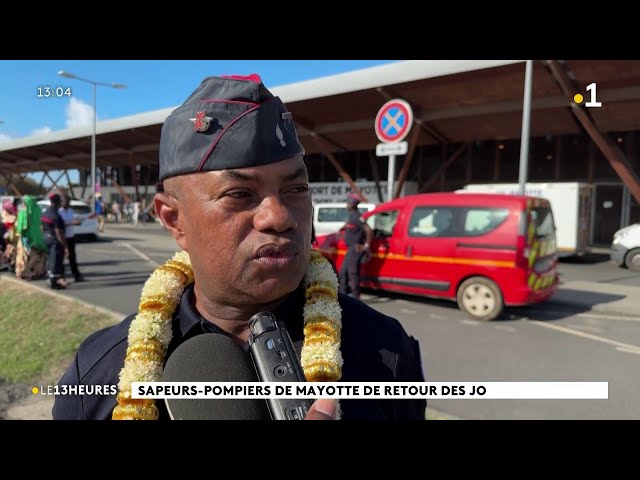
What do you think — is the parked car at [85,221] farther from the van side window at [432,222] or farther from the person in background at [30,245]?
the van side window at [432,222]

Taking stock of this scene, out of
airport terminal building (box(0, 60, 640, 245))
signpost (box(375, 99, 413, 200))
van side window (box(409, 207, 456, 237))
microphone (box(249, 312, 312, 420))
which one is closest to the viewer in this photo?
microphone (box(249, 312, 312, 420))

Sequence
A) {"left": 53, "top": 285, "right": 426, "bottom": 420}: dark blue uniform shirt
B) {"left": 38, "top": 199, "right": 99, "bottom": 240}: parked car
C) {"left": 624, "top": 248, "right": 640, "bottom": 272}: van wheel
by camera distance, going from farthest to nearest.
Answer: {"left": 38, "top": 199, "right": 99, "bottom": 240}: parked car → {"left": 624, "top": 248, "right": 640, "bottom": 272}: van wheel → {"left": 53, "top": 285, "right": 426, "bottom": 420}: dark blue uniform shirt

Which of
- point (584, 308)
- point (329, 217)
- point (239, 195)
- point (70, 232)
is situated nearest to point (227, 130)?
point (239, 195)

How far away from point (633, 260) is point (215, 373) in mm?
12270

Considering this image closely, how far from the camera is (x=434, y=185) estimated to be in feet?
59.2

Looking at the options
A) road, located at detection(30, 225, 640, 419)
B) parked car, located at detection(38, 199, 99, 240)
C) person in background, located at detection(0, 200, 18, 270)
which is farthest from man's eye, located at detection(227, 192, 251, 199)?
parked car, located at detection(38, 199, 99, 240)

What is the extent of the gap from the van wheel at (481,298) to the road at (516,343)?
0.17 meters

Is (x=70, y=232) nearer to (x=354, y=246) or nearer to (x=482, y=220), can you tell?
(x=354, y=246)

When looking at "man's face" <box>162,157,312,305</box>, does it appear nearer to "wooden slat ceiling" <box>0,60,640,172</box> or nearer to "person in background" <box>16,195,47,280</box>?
"wooden slat ceiling" <box>0,60,640,172</box>

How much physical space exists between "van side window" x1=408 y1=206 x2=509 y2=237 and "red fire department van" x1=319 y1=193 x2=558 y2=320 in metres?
0.01

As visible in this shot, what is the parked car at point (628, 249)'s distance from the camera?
34.6ft

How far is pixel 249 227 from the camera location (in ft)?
3.16

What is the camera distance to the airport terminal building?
1010 centimetres

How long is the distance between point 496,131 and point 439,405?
12275 millimetres
